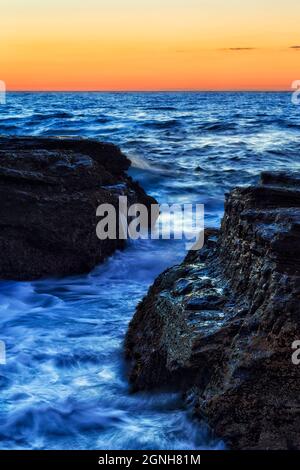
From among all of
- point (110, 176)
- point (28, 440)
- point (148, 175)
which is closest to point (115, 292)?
point (110, 176)

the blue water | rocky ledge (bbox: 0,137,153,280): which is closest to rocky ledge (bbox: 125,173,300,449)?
the blue water

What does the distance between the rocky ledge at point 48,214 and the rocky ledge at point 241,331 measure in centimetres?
233

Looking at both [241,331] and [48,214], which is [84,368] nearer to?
[241,331]

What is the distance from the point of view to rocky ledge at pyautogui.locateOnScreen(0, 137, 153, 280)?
642 cm

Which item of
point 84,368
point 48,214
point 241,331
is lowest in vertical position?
point 84,368

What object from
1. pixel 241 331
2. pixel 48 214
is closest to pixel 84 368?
pixel 241 331

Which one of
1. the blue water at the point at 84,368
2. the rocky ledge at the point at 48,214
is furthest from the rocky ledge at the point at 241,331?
the rocky ledge at the point at 48,214

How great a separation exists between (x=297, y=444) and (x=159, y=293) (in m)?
1.65

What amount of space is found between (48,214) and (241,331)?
3685 millimetres

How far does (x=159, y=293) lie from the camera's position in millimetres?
4340

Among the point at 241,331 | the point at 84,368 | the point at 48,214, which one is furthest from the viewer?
the point at 48,214

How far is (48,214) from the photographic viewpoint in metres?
6.50

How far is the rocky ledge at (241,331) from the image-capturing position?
3094 millimetres

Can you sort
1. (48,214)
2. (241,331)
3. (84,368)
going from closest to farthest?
(241,331) → (84,368) → (48,214)
